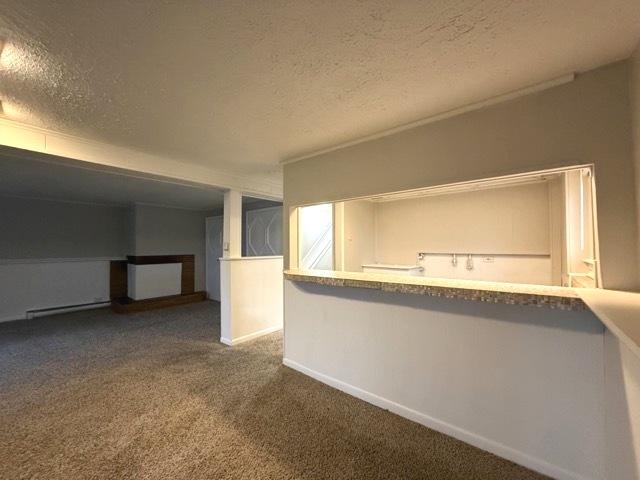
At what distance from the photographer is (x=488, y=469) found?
4.73 ft

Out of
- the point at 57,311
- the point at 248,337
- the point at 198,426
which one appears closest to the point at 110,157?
the point at 198,426

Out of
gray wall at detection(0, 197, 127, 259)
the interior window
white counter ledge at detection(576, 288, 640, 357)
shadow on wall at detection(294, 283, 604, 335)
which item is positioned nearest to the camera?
white counter ledge at detection(576, 288, 640, 357)

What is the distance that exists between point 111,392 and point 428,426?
8.08 feet

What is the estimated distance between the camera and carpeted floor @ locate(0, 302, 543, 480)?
144 centimetres

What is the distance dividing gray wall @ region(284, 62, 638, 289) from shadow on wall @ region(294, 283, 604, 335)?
223mm

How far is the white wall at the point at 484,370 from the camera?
4.40 feet

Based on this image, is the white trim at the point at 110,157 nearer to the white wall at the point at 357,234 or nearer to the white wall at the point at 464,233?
the white wall at the point at 357,234

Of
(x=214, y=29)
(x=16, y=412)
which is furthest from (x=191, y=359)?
(x=214, y=29)

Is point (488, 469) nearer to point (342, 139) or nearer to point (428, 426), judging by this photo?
point (428, 426)

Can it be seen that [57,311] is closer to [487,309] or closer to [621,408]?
[487,309]

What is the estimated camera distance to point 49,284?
4.70 m

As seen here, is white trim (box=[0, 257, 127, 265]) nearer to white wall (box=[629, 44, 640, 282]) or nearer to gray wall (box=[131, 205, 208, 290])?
gray wall (box=[131, 205, 208, 290])

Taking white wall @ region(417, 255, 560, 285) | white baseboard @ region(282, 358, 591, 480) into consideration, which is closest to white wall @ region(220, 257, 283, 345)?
white baseboard @ region(282, 358, 591, 480)

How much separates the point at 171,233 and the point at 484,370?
19.6 feet
